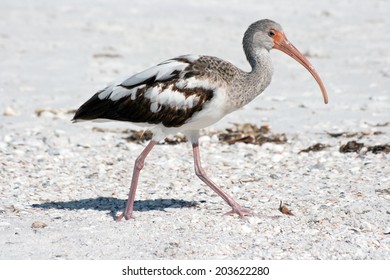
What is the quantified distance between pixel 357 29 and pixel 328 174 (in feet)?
46.0

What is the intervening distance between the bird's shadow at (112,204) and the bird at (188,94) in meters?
0.41

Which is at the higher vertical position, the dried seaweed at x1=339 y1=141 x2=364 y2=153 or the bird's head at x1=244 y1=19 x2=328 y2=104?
the bird's head at x1=244 y1=19 x2=328 y2=104

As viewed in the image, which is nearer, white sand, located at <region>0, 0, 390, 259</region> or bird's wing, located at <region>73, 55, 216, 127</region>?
white sand, located at <region>0, 0, 390, 259</region>

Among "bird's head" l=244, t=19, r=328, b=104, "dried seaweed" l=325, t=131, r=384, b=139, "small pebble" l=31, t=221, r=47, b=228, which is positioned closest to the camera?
"small pebble" l=31, t=221, r=47, b=228

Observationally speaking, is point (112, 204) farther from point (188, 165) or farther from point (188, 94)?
point (188, 165)

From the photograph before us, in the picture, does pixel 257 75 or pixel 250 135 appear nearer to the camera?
pixel 257 75

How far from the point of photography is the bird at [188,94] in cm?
932

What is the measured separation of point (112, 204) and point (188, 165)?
209cm

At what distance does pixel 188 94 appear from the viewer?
30.7 ft

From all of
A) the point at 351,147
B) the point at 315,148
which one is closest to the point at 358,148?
the point at 351,147

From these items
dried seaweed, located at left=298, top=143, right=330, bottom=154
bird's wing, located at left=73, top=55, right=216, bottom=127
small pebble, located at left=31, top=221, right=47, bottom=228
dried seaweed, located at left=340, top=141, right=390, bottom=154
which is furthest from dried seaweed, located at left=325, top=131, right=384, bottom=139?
small pebble, located at left=31, top=221, right=47, bottom=228

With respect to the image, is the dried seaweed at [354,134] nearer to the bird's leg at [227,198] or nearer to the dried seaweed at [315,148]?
the dried seaweed at [315,148]

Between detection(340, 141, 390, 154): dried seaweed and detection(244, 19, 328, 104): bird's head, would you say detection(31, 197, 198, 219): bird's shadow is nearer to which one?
detection(244, 19, 328, 104): bird's head

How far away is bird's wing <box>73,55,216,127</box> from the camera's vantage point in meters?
9.32
